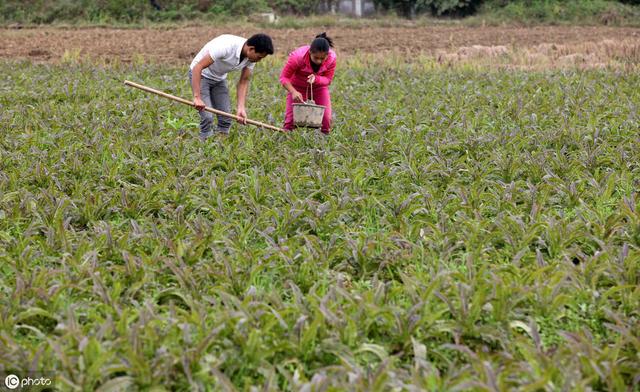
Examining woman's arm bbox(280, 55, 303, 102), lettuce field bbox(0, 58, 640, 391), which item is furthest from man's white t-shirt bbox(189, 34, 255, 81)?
lettuce field bbox(0, 58, 640, 391)

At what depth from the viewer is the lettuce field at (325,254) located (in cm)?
340

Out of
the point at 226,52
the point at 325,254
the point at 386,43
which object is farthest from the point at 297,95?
the point at 386,43

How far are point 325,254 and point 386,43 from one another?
1984 cm

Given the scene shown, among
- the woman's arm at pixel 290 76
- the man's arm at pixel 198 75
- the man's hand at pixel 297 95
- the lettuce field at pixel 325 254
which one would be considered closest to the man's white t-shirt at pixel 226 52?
the man's arm at pixel 198 75

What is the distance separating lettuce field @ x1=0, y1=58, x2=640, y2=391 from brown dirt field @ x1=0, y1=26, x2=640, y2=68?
8.58 meters

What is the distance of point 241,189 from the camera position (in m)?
6.30

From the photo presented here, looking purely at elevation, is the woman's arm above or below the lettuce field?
above

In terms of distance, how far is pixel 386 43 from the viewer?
23719 mm

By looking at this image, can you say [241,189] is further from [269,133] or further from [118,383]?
[118,383]

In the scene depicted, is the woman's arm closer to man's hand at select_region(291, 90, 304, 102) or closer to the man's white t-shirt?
man's hand at select_region(291, 90, 304, 102)

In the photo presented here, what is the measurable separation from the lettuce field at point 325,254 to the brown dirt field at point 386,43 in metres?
8.58

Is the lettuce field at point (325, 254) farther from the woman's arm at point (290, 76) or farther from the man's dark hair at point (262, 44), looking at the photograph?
the man's dark hair at point (262, 44)

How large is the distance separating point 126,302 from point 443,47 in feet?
64.6

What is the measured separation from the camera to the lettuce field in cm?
340
